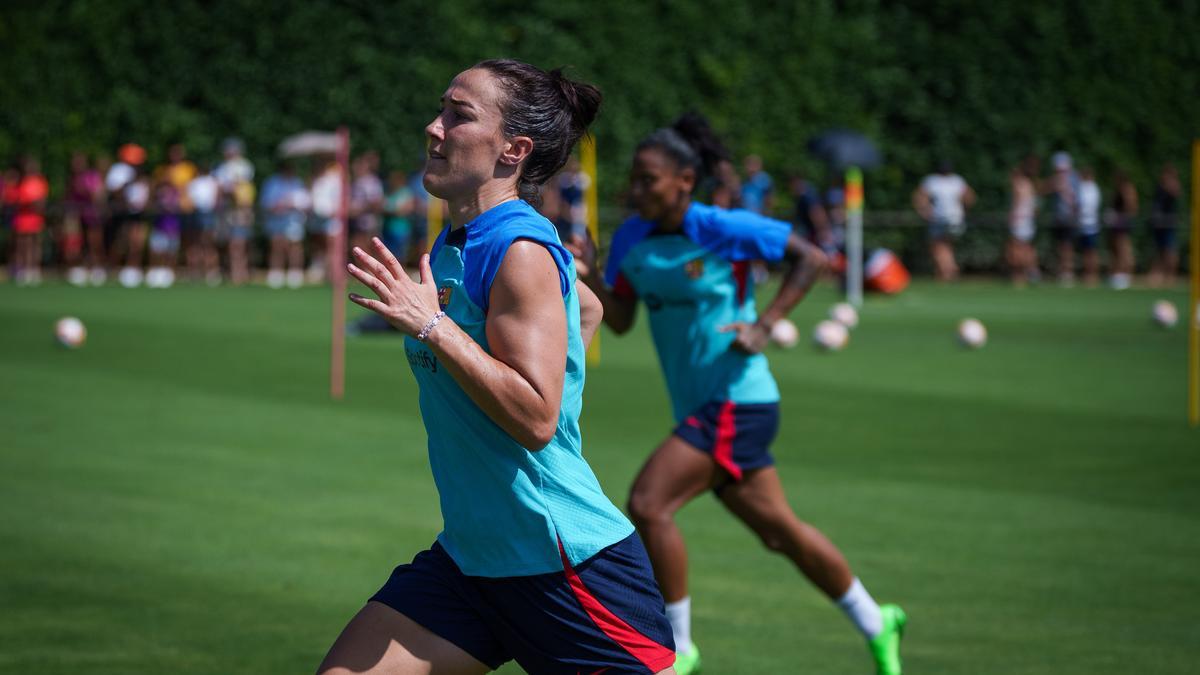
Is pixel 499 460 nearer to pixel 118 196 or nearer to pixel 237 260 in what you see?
pixel 237 260

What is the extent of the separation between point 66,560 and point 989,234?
90.0 feet

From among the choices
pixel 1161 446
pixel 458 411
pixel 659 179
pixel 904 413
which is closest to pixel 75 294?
pixel 904 413

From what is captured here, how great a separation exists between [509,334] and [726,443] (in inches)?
118

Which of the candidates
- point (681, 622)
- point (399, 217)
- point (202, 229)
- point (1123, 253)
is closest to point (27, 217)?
point (202, 229)

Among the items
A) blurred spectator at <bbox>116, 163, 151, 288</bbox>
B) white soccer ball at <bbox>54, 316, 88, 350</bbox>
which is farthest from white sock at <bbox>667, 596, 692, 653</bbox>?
blurred spectator at <bbox>116, 163, 151, 288</bbox>

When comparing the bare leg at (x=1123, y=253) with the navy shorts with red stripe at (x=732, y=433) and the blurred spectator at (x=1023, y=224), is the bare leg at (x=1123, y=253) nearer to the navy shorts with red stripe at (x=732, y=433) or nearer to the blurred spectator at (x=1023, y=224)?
the blurred spectator at (x=1023, y=224)

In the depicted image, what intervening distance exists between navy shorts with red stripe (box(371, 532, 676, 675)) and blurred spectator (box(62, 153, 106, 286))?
25369mm

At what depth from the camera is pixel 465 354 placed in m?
3.45

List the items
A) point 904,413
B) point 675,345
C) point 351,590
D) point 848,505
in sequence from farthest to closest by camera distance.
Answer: point 904,413 < point 848,505 < point 351,590 < point 675,345

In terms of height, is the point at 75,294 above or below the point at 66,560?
below

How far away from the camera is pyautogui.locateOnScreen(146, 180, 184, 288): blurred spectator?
91.9 ft

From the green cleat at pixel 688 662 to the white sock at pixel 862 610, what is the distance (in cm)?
60

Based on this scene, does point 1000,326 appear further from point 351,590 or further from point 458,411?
point 458,411

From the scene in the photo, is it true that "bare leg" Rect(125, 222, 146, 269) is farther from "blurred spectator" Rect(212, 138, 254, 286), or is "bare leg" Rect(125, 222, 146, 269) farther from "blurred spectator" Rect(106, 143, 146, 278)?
"blurred spectator" Rect(212, 138, 254, 286)
